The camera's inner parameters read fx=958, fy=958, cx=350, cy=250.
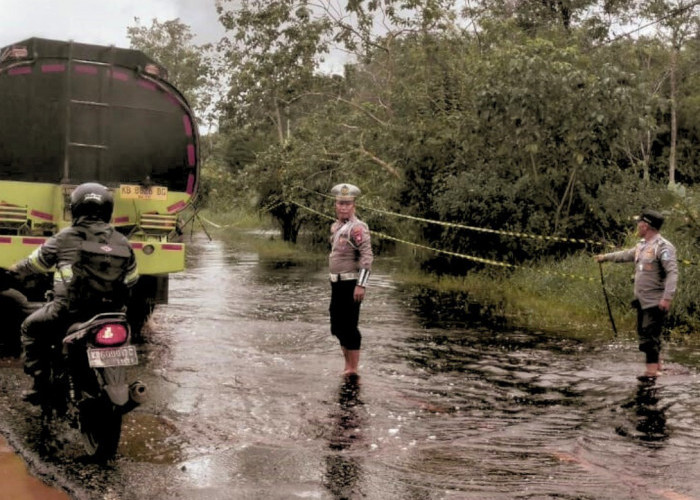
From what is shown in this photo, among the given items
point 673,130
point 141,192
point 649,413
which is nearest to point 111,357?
point 649,413

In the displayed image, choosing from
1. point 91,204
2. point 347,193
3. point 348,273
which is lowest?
point 348,273

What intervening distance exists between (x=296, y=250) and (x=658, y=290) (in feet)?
63.0

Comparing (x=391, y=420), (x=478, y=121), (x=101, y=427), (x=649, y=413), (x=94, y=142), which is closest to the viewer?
(x=101, y=427)

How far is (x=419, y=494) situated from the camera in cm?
505

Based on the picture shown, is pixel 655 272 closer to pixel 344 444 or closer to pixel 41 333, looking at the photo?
pixel 344 444

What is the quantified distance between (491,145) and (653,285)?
8623 millimetres

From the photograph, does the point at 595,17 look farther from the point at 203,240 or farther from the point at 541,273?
the point at 203,240

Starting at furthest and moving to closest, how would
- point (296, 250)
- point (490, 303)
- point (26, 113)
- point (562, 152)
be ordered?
point (296, 250), point (562, 152), point (490, 303), point (26, 113)

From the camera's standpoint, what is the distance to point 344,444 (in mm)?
6098

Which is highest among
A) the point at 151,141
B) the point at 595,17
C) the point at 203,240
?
the point at 595,17

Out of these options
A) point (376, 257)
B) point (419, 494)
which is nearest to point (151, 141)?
point (419, 494)

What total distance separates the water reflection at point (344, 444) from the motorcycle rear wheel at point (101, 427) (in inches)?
49.4

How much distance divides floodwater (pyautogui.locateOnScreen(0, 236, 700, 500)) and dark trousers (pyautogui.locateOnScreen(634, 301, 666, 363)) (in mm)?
282

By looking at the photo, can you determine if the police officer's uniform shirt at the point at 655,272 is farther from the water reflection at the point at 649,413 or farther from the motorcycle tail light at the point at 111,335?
the motorcycle tail light at the point at 111,335
